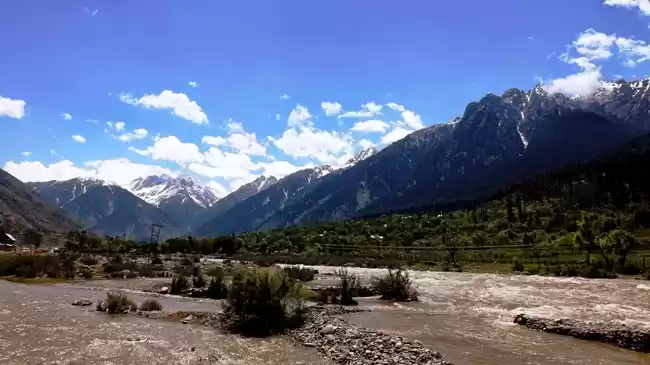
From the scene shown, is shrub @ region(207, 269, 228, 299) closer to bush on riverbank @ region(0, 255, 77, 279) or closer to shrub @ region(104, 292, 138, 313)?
shrub @ region(104, 292, 138, 313)

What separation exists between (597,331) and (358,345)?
1386 centimetres

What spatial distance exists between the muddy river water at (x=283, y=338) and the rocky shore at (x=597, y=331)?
115 centimetres

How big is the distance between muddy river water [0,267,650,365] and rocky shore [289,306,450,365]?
2.96ft

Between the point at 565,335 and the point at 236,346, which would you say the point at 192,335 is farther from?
the point at 565,335

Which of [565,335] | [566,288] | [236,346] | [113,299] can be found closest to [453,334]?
[565,335]

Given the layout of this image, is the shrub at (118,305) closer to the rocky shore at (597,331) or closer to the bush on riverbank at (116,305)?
the bush on riverbank at (116,305)

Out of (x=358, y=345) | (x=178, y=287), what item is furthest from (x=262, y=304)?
(x=178, y=287)

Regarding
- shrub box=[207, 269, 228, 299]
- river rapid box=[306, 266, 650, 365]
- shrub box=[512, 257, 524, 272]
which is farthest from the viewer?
shrub box=[512, 257, 524, 272]

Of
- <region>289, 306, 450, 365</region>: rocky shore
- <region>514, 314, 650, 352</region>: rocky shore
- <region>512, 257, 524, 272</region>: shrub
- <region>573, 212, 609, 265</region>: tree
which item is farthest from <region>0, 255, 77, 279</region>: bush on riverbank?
<region>573, 212, 609, 265</region>: tree

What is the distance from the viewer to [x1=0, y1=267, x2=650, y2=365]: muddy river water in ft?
76.6

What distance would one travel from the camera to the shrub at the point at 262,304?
97.4 ft

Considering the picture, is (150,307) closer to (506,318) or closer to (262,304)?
(262,304)

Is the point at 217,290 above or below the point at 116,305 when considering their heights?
above

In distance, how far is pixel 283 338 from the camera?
91.4 feet
